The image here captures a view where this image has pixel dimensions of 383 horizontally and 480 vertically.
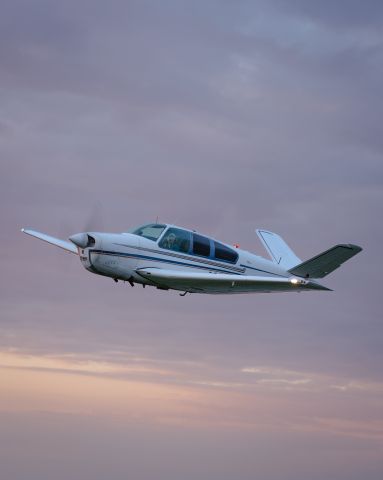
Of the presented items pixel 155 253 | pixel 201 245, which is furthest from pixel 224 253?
pixel 155 253

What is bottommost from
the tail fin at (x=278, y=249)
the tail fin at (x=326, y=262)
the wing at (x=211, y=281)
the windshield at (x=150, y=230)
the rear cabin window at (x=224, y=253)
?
the wing at (x=211, y=281)

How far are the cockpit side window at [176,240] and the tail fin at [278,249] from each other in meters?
6.46

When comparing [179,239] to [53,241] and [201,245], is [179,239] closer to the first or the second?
[201,245]

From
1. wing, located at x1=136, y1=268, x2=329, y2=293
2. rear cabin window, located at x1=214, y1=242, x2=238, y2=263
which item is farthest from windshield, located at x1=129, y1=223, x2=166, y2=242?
rear cabin window, located at x1=214, y1=242, x2=238, y2=263

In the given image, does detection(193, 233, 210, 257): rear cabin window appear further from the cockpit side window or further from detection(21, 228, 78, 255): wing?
detection(21, 228, 78, 255): wing

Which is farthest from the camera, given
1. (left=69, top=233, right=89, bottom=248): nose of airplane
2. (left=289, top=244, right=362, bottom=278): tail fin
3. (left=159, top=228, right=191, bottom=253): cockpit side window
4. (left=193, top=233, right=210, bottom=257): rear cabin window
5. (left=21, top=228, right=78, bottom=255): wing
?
(left=21, top=228, right=78, bottom=255): wing

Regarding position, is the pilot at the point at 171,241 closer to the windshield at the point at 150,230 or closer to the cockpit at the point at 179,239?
the cockpit at the point at 179,239

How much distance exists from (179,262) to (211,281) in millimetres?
1603

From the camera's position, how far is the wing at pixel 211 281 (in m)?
31.2

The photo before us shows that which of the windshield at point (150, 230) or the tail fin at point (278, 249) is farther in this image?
the tail fin at point (278, 249)

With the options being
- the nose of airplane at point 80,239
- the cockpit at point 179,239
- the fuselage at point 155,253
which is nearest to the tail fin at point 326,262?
the fuselage at point 155,253

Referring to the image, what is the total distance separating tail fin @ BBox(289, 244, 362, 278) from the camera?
29.3 m

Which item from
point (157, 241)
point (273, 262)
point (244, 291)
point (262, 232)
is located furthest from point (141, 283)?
point (262, 232)

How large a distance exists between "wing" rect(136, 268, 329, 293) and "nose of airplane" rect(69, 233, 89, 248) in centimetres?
230
